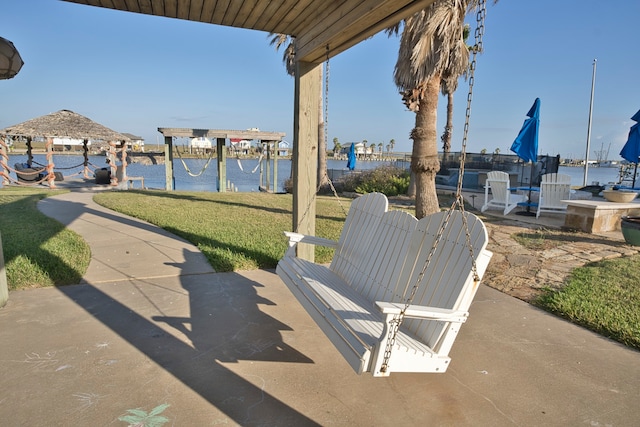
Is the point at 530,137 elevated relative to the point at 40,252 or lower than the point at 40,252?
elevated

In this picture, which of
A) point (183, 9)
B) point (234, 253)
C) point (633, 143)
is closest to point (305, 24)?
point (183, 9)

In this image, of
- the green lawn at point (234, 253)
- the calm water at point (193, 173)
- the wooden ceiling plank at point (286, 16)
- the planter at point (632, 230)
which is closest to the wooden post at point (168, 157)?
the calm water at point (193, 173)

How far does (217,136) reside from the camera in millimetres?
16250

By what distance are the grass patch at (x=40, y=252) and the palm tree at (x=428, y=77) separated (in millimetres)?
6191

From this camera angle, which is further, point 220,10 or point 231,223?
point 231,223

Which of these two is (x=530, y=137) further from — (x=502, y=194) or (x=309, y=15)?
(x=309, y=15)

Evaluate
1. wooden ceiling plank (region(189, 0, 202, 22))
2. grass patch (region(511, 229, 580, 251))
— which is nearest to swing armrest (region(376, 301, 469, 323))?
wooden ceiling plank (region(189, 0, 202, 22))

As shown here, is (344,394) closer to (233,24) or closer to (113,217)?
(233,24)

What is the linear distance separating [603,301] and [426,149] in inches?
178

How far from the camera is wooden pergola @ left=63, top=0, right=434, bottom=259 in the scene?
3145 mm

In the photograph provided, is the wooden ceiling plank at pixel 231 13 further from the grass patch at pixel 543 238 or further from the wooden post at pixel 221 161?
the wooden post at pixel 221 161

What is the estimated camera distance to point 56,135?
1527 cm

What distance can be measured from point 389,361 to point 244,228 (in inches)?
223

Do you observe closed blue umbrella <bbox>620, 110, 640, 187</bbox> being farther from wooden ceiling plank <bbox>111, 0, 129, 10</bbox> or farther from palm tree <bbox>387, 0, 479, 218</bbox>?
wooden ceiling plank <bbox>111, 0, 129, 10</bbox>
